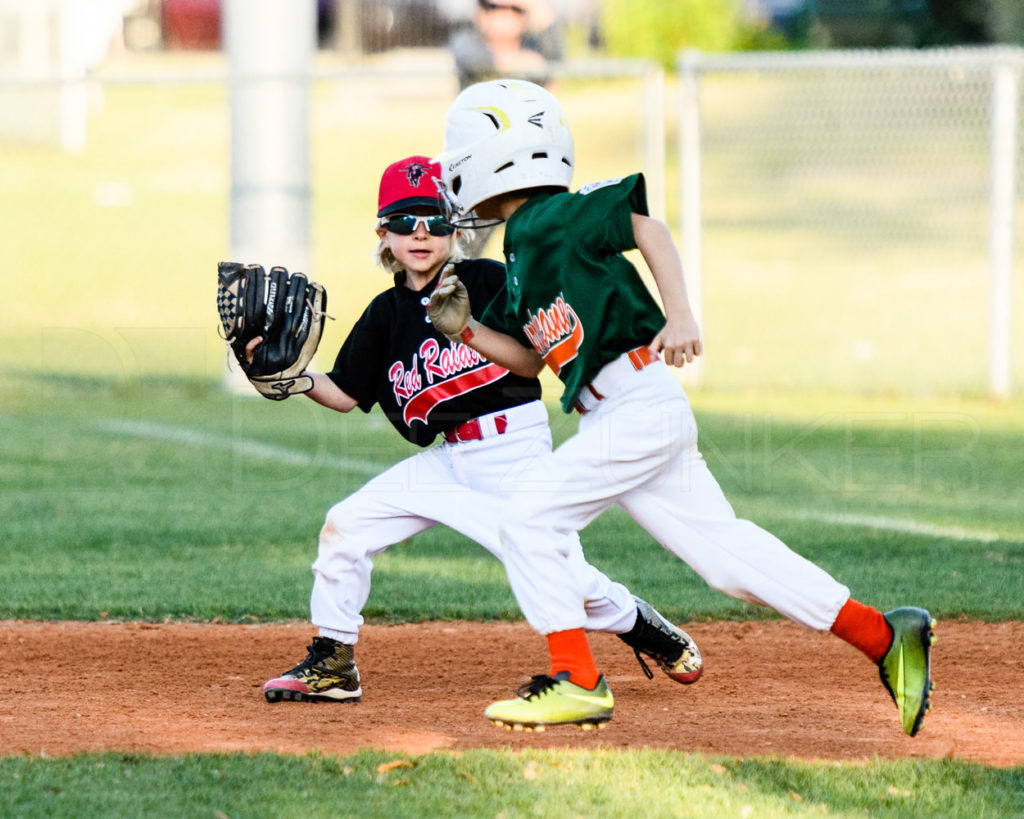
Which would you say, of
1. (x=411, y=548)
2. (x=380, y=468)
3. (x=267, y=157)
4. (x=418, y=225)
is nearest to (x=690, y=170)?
(x=267, y=157)

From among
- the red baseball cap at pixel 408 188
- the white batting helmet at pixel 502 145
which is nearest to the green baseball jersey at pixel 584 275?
the white batting helmet at pixel 502 145

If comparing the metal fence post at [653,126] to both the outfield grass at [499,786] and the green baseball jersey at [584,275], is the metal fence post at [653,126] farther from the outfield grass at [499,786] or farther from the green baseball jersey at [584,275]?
the outfield grass at [499,786]

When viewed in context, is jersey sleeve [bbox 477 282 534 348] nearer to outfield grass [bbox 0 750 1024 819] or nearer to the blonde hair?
the blonde hair

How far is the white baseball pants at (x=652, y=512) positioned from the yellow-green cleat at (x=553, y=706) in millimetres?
152

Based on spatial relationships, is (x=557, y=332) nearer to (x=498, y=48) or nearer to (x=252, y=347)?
(x=252, y=347)

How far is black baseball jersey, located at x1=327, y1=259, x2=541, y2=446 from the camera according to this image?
14.8 ft

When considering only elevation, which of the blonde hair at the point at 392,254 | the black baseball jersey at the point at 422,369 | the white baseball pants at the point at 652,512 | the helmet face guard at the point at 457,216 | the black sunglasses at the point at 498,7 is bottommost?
the white baseball pants at the point at 652,512

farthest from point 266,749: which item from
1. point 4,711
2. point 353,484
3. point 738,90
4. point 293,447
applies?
A: point 738,90

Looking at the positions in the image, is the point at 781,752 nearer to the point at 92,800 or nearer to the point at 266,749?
the point at 266,749

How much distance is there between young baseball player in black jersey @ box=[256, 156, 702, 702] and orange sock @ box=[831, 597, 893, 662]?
2.43 feet

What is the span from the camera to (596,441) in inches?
156

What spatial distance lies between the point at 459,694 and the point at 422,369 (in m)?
0.99

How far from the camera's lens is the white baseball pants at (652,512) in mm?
3955

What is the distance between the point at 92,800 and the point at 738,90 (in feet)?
88.0
